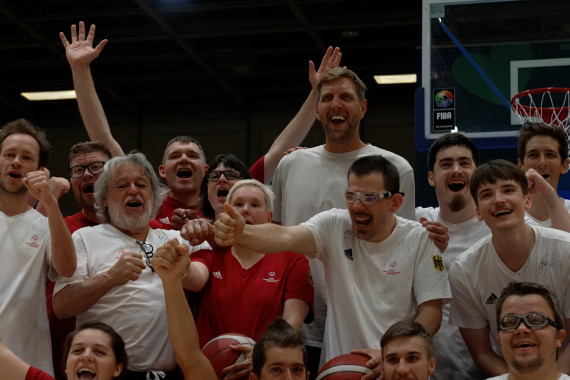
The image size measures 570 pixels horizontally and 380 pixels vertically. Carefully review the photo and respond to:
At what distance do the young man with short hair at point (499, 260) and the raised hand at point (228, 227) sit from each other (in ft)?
5.11

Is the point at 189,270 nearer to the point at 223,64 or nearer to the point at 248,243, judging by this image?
the point at 248,243

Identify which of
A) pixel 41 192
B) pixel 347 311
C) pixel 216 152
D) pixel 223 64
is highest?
pixel 223 64

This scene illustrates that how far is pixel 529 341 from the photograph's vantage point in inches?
175

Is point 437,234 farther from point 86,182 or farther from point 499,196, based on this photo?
point 86,182

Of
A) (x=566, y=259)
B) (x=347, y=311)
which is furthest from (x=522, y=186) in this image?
(x=347, y=311)

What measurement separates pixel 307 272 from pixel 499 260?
122 centimetres

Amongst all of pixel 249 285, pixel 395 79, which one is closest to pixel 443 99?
pixel 249 285

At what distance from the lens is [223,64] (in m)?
14.6

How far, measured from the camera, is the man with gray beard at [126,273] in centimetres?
509

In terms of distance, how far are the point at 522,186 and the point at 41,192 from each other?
2.93 meters

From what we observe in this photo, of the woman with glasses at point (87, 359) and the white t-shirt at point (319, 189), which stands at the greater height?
the white t-shirt at point (319, 189)

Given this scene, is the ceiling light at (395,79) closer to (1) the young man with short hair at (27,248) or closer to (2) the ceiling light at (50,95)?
(2) the ceiling light at (50,95)

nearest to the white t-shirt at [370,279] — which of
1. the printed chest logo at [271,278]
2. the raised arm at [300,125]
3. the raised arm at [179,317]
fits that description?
the printed chest logo at [271,278]

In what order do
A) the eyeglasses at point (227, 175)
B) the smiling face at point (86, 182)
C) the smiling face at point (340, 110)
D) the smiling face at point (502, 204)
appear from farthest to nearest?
the eyeglasses at point (227, 175) → the smiling face at point (86, 182) → the smiling face at point (340, 110) → the smiling face at point (502, 204)
